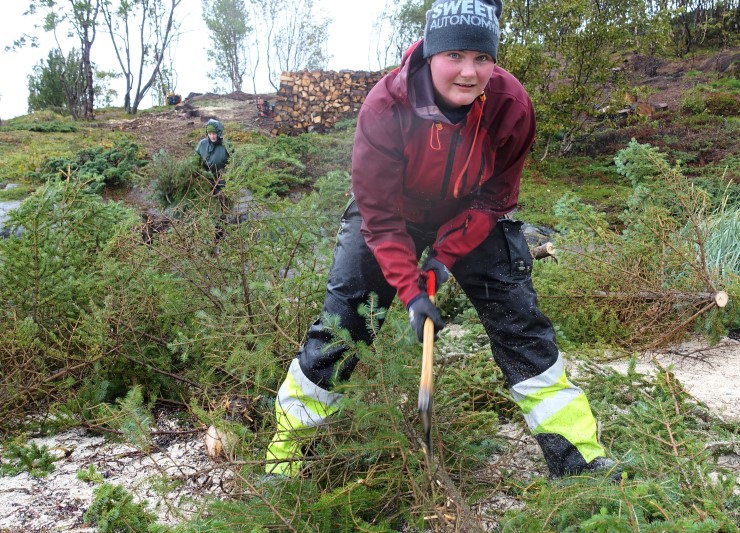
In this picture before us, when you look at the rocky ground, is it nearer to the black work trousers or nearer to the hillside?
the hillside

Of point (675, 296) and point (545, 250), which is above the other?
point (545, 250)

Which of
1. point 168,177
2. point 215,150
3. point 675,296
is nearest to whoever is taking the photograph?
point 675,296

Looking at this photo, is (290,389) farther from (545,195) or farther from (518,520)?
(545,195)

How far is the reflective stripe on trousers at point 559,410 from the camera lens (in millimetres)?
2287

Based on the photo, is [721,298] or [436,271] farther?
[721,298]

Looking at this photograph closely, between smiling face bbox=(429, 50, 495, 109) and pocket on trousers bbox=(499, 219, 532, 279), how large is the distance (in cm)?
56

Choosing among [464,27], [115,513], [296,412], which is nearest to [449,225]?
[464,27]

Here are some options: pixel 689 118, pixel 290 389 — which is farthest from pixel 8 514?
pixel 689 118

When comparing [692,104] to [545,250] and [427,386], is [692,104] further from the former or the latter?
[427,386]

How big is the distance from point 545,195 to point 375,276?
8827 mm

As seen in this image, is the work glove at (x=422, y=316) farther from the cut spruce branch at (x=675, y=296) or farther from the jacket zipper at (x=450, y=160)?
the cut spruce branch at (x=675, y=296)

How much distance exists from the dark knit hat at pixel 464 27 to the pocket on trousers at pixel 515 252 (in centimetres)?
69

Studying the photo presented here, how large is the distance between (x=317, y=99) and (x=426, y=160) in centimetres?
1404

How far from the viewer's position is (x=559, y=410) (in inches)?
91.3
